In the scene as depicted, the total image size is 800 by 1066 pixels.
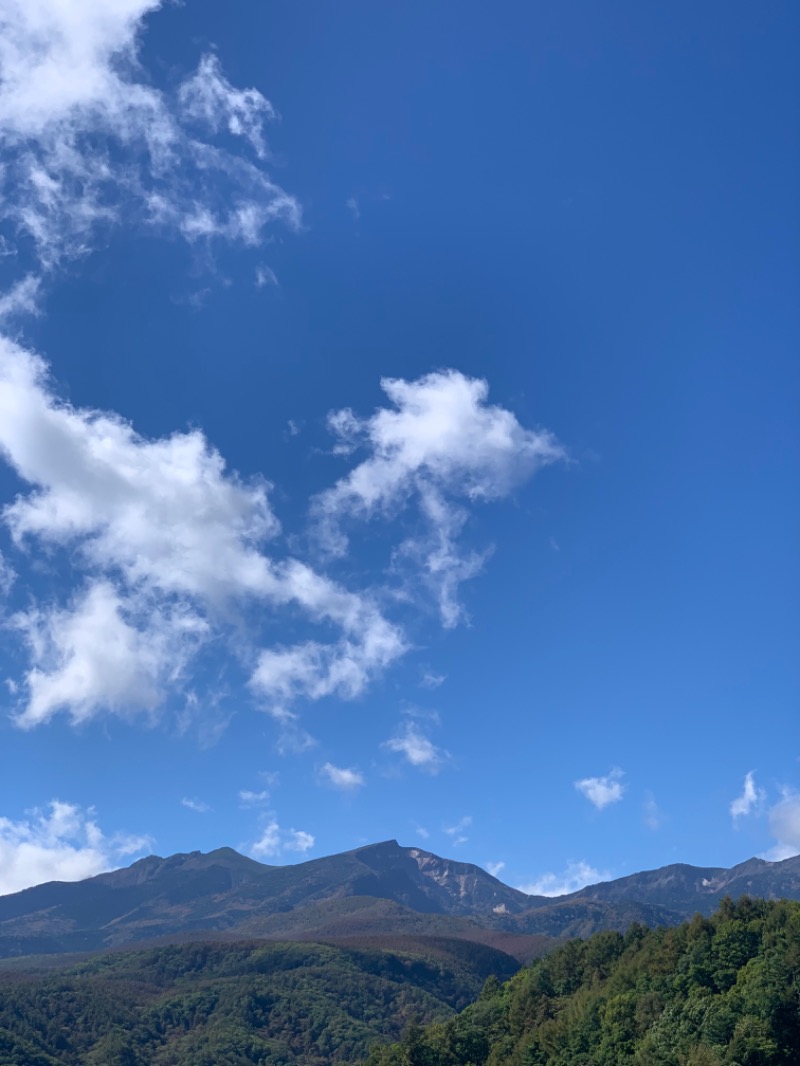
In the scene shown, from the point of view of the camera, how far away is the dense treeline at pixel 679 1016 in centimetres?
14562

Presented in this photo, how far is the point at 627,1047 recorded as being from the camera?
15875 centimetres

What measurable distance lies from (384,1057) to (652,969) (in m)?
55.0

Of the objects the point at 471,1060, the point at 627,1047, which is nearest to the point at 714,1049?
the point at 627,1047

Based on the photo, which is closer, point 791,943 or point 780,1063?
point 780,1063

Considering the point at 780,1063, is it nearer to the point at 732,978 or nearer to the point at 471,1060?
the point at 732,978

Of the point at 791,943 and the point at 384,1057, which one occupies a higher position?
the point at 791,943

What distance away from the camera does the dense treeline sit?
478 ft

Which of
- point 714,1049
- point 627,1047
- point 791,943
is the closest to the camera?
point 714,1049

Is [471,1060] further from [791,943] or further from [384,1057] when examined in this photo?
[791,943]

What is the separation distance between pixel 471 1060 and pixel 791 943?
63692 millimetres

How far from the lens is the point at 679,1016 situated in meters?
157

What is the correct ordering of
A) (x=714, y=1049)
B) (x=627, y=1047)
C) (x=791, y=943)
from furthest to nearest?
1. (x=791, y=943)
2. (x=627, y=1047)
3. (x=714, y=1049)

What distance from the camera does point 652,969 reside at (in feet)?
608

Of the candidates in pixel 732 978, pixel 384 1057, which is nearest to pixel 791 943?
pixel 732 978
